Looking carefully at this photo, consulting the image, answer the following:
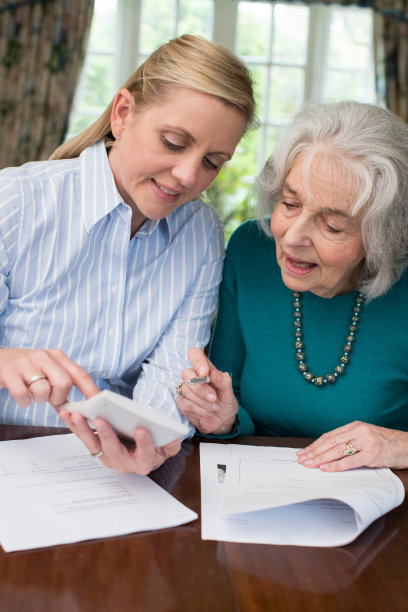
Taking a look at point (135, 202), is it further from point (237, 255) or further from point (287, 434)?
point (287, 434)

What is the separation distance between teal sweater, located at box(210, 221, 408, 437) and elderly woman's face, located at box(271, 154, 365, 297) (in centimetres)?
16

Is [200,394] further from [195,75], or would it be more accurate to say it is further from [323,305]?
[195,75]

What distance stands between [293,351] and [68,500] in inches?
31.4

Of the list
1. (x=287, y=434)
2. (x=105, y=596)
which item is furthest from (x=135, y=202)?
(x=105, y=596)

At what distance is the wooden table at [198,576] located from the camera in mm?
751

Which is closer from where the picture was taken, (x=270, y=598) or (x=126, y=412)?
(x=270, y=598)

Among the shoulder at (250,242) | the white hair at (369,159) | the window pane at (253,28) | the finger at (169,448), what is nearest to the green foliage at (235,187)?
the window pane at (253,28)

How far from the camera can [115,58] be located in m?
5.16

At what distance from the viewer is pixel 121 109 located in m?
1.45

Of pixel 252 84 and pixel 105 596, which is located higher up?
pixel 252 84

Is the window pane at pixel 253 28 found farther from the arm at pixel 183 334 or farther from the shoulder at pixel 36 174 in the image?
the shoulder at pixel 36 174

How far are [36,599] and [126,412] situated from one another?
264 mm

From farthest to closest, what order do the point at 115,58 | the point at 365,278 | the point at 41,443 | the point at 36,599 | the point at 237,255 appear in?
the point at 115,58
the point at 237,255
the point at 365,278
the point at 41,443
the point at 36,599

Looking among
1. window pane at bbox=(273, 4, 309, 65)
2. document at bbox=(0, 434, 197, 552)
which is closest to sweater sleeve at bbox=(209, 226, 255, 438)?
document at bbox=(0, 434, 197, 552)
